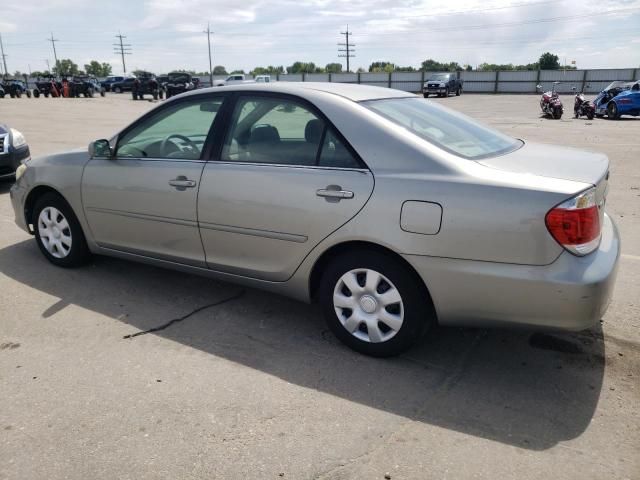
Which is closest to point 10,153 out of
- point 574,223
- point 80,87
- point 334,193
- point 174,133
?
point 174,133

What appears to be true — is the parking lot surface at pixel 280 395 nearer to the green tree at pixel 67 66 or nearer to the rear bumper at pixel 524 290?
the rear bumper at pixel 524 290

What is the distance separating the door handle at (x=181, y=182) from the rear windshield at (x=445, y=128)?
1331 millimetres

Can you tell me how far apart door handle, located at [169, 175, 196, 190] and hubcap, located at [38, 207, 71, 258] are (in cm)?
143

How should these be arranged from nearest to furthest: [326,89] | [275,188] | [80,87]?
[275,188], [326,89], [80,87]

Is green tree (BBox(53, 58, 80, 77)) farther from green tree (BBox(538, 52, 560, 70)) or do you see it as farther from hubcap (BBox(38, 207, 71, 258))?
hubcap (BBox(38, 207, 71, 258))

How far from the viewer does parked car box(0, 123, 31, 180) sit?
8180mm

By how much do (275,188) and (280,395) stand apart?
4.18ft

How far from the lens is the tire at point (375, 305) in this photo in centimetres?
314

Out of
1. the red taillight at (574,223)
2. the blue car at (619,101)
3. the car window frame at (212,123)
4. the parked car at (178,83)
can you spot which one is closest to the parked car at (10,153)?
the car window frame at (212,123)

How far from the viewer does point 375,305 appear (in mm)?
3242

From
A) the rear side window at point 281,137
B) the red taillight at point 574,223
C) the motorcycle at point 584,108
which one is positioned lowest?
the motorcycle at point 584,108

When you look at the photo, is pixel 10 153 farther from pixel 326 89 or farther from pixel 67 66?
pixel 67 66

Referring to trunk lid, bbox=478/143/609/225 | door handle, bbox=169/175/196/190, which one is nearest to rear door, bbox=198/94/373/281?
door handle, bbox=169/175/196/190

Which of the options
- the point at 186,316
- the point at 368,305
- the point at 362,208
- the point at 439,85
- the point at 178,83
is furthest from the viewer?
the point at 439,85
